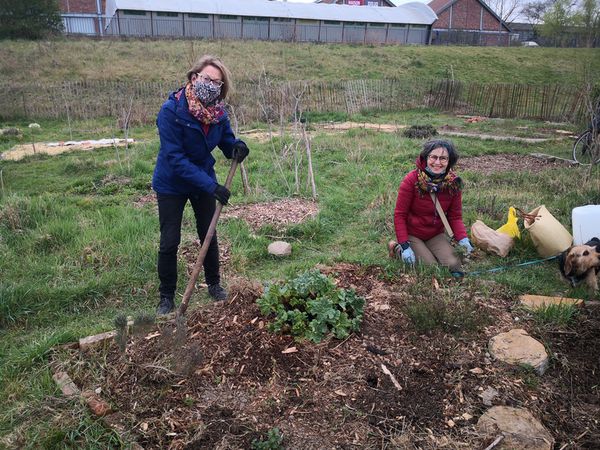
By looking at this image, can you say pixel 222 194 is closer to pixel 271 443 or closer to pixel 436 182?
pixel 271 443

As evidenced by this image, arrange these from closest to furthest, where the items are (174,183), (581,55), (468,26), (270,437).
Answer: (270,437) < (174,183) < (581,55) < (468,26)

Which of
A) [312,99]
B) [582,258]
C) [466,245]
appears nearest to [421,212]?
[466,245]

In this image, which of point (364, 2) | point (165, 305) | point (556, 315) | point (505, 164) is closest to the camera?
point (556, 315)

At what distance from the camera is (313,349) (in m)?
2.85

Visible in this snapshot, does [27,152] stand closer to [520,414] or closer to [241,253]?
[241,253]

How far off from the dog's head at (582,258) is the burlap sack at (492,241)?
0.72 metres

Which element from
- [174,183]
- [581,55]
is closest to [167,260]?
[174,183]

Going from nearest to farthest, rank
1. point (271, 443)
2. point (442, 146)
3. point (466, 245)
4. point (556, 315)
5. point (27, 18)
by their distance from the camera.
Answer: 1. point (271, 443)
2. point (556, 315)
3. point (442, 146)
4. point (466, 245)
5. point (27, 18)

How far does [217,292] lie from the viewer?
3.84 m

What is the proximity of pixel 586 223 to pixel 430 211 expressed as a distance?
141 cm

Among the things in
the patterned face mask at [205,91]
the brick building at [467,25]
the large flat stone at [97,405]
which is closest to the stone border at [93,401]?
the large flat stone at [97,405]

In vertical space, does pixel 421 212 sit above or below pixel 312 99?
below

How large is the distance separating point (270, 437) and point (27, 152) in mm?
9430

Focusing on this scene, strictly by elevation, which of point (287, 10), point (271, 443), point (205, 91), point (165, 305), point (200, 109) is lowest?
point (165, 305)
